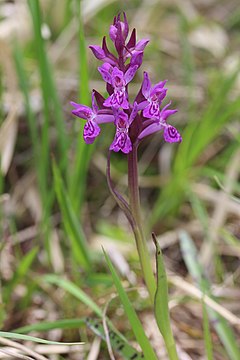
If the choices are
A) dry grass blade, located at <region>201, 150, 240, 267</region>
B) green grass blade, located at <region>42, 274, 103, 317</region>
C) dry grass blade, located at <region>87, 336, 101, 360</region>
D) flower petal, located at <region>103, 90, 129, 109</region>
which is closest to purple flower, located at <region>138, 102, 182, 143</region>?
flower petal, located at <region>103, 90, 129, 109</region>

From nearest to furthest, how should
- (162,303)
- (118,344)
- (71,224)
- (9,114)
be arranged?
(162,303) < (118,344) < (71,224) < (9,114)

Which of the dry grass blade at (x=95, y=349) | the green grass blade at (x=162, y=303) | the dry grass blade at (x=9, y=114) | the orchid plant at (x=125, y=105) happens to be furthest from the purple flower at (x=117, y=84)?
the dry grass blade at (x=9, y=114)

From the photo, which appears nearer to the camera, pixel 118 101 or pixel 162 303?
pixel 118 101

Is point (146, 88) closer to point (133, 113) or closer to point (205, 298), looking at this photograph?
point (133, 113)

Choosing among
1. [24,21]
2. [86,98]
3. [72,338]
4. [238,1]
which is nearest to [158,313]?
[72,338]

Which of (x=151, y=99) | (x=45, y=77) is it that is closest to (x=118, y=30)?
(x=151, y=99)

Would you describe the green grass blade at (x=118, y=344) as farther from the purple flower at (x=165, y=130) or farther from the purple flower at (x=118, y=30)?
the purple flower at (x=118, y=30)

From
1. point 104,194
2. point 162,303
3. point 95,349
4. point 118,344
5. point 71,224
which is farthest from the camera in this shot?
point 104,194
